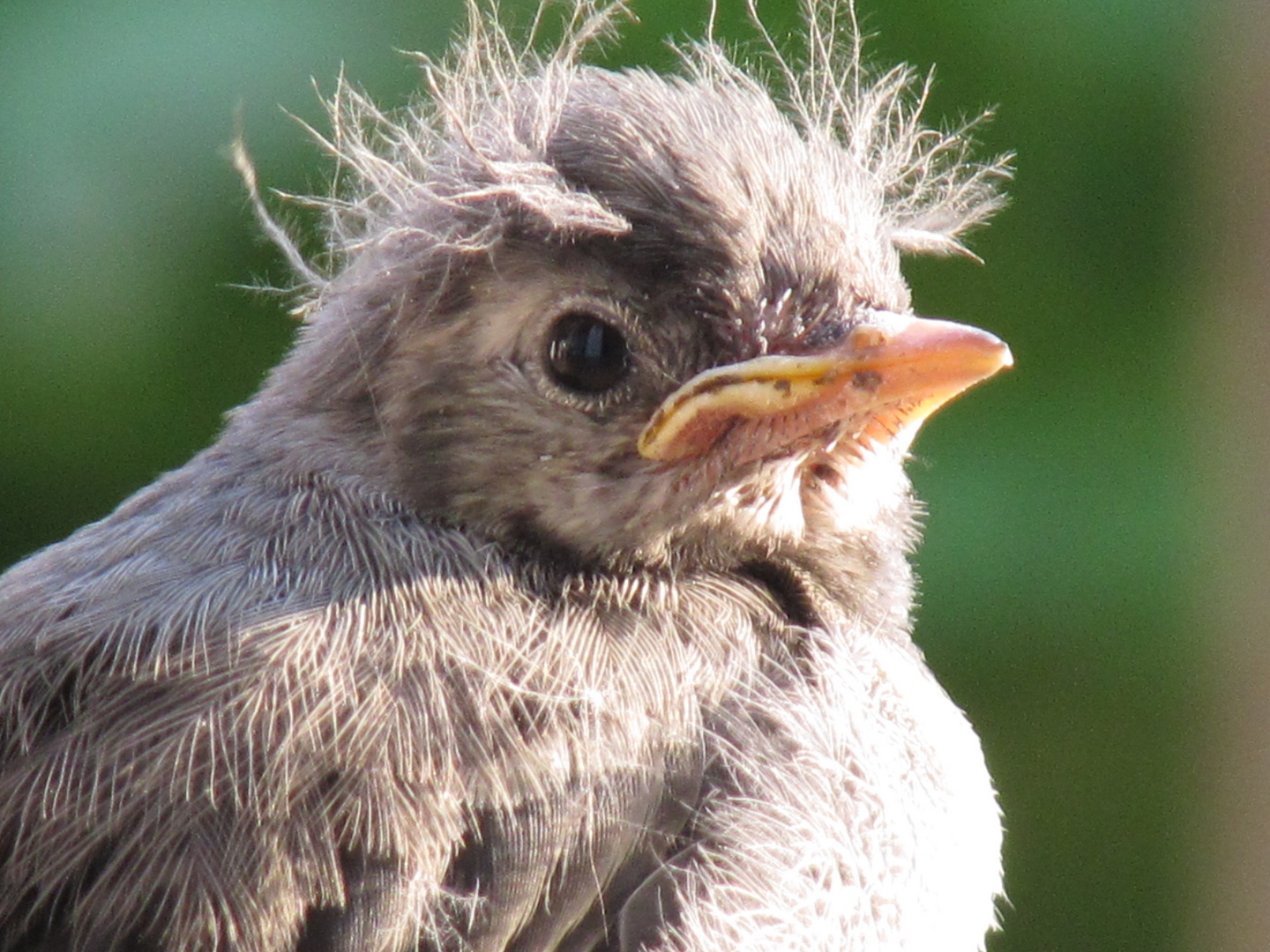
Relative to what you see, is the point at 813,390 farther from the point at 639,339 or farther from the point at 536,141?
the point at 536,141

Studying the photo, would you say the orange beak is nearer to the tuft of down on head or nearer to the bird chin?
the bird chin

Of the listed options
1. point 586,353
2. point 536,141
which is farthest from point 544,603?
point 536,141

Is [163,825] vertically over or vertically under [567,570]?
under

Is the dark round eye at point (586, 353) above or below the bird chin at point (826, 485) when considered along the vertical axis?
above

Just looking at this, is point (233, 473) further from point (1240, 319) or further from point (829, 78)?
point (1240, 319)

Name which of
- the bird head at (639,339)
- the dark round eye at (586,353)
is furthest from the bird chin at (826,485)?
the dark round eye at (586,353)

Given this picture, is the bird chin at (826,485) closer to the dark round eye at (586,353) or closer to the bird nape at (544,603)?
the bird nape at (544,603)

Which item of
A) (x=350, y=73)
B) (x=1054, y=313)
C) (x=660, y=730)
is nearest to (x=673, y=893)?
(x=660, y=730)

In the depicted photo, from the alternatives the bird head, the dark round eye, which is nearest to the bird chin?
the bird head
